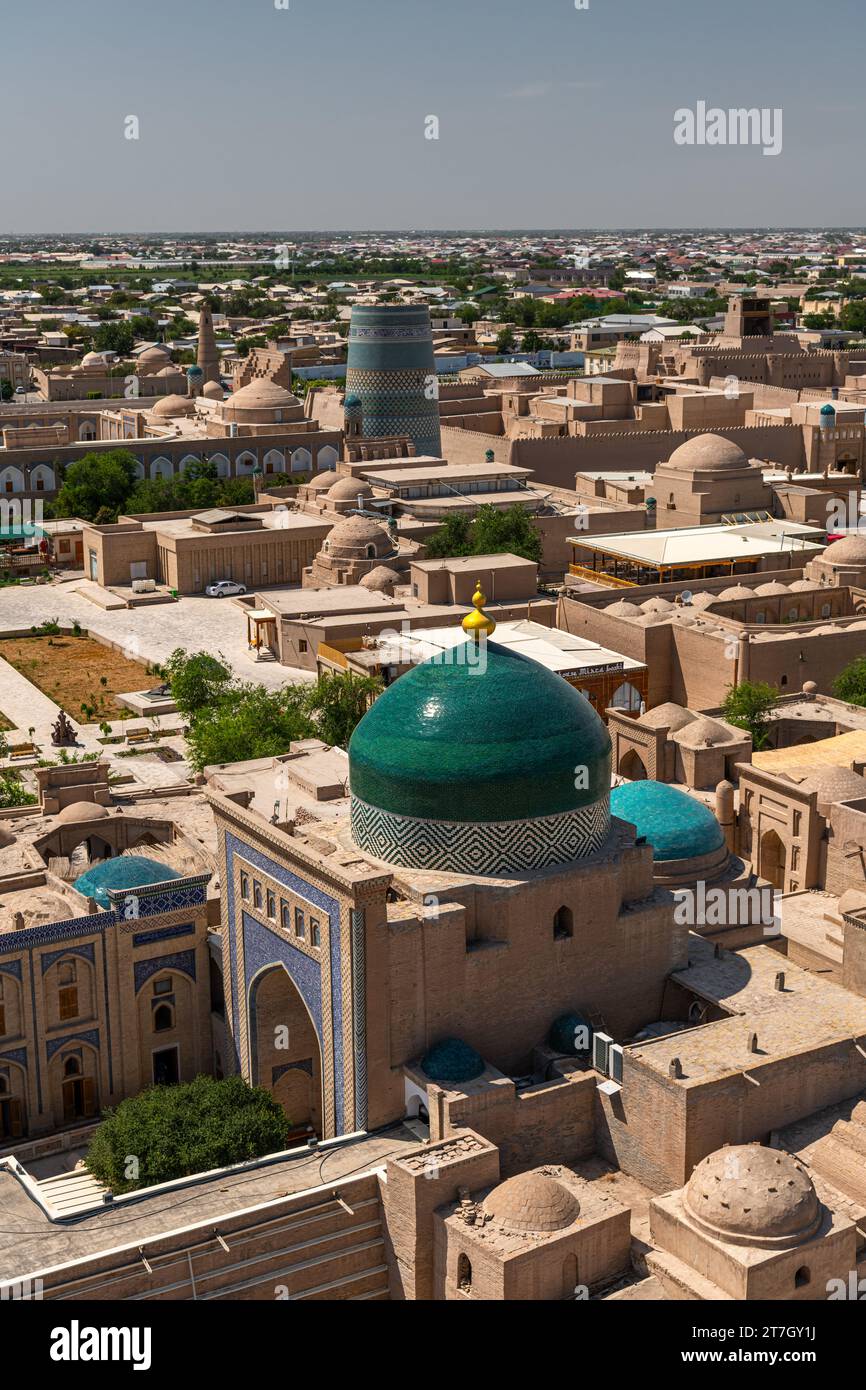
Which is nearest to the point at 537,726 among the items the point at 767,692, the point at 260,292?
the point at 767,692

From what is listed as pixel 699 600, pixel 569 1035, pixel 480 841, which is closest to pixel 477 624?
pixel 480 841

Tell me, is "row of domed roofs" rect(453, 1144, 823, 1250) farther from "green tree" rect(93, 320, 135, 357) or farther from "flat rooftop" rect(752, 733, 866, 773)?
"green tree" rect(93, 320, 135, 357)

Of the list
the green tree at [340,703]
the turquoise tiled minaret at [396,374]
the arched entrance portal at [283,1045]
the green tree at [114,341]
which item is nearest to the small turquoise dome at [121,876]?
the arched entrance portal at [283,1045]

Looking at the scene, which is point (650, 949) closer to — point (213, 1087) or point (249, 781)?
point (213, 1087)

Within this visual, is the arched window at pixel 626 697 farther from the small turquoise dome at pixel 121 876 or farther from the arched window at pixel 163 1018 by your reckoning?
the arched window at pixel 163 1018

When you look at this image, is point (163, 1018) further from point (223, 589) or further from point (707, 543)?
point (223, 589)

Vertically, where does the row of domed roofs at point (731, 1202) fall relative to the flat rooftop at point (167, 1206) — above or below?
above

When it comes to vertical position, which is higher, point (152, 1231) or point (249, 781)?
point (249, 781)
